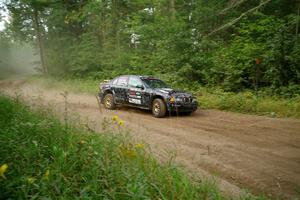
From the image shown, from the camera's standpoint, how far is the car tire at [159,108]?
1087 cm

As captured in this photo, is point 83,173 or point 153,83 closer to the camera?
point 83,173

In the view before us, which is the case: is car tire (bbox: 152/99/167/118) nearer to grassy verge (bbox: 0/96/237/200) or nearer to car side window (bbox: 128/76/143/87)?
car side window (bbox: 128/76/143/87)

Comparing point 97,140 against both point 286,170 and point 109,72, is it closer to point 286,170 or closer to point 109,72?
point 286,170

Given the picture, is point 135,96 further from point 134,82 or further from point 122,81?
point 122,81

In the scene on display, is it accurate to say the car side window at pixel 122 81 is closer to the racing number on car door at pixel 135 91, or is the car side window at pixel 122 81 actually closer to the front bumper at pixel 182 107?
the racing number on car door at pixel 135 91

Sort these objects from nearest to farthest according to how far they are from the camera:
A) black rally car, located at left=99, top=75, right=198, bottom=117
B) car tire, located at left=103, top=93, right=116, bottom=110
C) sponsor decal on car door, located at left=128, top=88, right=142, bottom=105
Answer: black rally car, located at left=99, top=75, right=198, bottom=117 → sponsor decal on car door, located at left=128, top=88, right=142, bottom=105 → car tire, located at left=103, top=93, right=116, bottom=110

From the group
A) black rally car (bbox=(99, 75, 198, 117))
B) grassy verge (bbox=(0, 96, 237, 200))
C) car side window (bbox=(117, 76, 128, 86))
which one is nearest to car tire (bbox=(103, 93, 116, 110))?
black rally car (bbox=(99, 75, 198, 117))

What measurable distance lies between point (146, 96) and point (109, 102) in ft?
8.19

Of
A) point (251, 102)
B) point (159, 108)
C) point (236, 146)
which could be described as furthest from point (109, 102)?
point (236, 146)

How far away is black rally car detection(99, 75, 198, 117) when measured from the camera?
35.7 feet

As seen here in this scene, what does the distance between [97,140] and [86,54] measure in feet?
81.7

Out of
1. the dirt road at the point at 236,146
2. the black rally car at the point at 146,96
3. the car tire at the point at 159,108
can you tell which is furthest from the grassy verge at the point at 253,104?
the car tire at the point at 159,108

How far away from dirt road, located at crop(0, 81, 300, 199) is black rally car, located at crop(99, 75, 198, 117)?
1.63 ft

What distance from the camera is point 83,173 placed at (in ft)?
12.0
